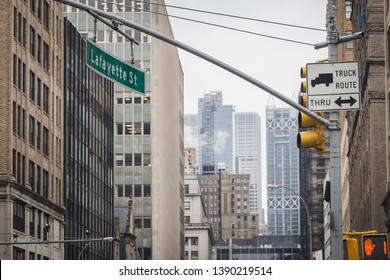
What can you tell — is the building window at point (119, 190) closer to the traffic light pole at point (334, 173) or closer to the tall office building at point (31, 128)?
the tall office building at point (31, 128)

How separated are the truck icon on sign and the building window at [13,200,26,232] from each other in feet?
183

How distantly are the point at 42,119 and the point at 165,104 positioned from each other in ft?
211

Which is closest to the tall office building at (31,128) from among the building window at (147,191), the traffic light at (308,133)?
the building window at (147,191)

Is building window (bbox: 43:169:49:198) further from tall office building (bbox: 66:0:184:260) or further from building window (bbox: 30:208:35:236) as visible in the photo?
tall office building (bbox: 66:0:184:260)

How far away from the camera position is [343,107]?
1688 cm

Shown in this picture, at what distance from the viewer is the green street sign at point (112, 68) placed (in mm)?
18641

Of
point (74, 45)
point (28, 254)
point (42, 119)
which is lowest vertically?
point (28, 254)

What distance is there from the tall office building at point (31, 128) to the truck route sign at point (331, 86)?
54.2m

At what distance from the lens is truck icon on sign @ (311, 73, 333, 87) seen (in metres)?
17.0

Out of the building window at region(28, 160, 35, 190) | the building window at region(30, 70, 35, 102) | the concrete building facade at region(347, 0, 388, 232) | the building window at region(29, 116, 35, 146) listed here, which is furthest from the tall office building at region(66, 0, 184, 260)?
the concrete building facade at region(347, 0, 388, 232)

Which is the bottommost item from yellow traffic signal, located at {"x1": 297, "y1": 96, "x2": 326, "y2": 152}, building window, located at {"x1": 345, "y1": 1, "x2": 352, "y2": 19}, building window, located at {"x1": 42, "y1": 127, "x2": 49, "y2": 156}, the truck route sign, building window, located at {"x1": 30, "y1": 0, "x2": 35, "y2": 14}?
yellow traffic signal, located at {"x1": 297, "y1": 96, "x2": 326, "y2": 152}

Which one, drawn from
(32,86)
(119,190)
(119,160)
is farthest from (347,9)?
(32,86)

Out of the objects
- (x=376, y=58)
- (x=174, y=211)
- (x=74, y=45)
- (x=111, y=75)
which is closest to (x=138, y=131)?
(x=174, y=211)
